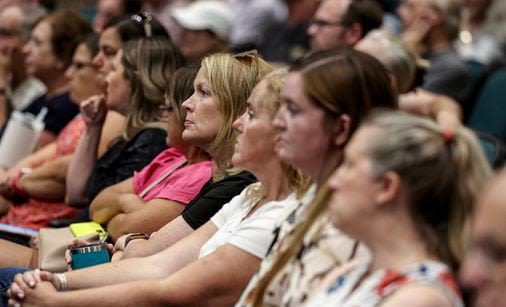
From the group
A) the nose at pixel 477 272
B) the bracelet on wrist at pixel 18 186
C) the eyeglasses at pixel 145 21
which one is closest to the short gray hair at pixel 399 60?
the eyeglasses at pixel 145 21

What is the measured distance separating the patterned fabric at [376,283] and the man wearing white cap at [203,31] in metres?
4.46

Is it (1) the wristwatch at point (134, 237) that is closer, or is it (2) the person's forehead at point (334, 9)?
(1) the wristwatch at point (134, 237)

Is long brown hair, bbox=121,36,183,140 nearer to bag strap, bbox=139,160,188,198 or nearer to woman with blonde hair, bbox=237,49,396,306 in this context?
bag strap, bbox=139,160,188,198

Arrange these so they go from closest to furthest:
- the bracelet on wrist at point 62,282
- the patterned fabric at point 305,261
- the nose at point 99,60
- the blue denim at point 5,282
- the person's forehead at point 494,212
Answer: the person's forehead at point 494,212
the patterned fabric at point 305,261
the bracelet on wrist at point 62,282
the blue denim at point 5,282
the nose at point 99,60

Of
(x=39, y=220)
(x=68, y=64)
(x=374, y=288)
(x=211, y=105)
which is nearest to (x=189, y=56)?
(x=68, y=64)

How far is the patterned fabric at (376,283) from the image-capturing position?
2100mm

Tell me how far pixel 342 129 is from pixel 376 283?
1.55ft

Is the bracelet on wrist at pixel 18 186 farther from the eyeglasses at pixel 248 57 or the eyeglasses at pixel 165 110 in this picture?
the eyeglasses at pixel 248 57

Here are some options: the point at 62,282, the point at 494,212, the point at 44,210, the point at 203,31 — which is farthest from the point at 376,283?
the point at 203,31

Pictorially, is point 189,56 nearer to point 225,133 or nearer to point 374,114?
point 225,133

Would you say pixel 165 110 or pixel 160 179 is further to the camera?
pixel 165 110

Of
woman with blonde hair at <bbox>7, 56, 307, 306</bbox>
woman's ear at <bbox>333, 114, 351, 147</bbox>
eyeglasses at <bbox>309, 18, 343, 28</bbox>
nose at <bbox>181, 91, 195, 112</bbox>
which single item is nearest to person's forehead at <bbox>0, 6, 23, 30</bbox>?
eyeglasses at <bbox>309, 18, 343, 28</bbox>

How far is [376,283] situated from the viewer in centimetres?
218

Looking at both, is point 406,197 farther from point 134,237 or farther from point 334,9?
point 334,9
